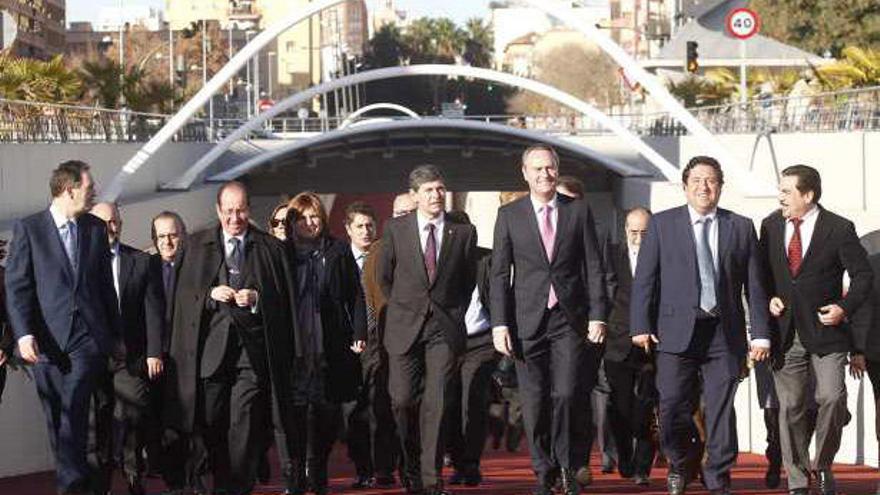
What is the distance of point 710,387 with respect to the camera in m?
12.9

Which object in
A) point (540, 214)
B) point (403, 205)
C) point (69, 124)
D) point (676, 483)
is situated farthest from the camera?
point (69, 124)

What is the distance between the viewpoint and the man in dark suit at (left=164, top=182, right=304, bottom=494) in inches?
508

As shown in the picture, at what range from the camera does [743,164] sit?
175 feet

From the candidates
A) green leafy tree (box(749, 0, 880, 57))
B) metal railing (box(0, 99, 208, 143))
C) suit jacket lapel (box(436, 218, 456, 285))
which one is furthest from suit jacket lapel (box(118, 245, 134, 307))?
green leafy tree (box(749, 0, 880, 57))

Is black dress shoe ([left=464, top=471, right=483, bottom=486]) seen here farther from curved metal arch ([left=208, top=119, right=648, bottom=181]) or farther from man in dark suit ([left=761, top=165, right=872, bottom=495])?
curved metal arch ([left=208, top=119, right=648, bottom=181])

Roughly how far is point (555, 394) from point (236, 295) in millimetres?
1924

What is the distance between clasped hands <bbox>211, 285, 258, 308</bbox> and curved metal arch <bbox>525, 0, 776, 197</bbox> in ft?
124

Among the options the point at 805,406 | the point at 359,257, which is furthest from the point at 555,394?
the point at 359,257

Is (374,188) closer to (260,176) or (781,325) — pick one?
(260,176)

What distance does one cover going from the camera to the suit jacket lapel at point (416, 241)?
547 inches

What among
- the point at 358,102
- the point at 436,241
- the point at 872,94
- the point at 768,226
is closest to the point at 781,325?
the point at 768,226

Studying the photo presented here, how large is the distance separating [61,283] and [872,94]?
2809 cm

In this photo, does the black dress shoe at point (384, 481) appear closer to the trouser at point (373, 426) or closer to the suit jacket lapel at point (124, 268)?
the trouser at point (373, 426)

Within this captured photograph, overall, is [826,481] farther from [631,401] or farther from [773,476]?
[631,401]
